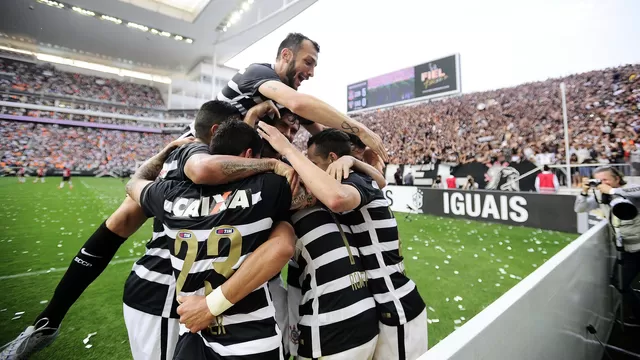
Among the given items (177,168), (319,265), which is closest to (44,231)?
(177,168)

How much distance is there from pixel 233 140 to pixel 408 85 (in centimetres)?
2746

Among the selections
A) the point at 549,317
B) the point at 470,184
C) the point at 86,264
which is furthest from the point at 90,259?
the point at 470,184

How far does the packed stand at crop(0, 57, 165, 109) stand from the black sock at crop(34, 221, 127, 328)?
140 ft

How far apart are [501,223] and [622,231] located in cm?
549

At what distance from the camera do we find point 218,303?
1.19 meters

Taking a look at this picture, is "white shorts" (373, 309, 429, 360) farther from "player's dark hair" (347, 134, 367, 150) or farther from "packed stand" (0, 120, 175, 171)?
"packed stand" (0, 120, 175, 171)

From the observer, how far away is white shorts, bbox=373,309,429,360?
153 centimetres

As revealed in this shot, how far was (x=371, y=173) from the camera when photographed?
6.19 feet

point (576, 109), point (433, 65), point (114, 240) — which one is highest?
point (433, 65)

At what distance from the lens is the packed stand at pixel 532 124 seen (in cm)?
1325

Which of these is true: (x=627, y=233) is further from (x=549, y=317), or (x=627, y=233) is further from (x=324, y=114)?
(x=324, y=114)

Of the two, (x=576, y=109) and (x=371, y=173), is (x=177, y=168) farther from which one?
(x=576, y=109)

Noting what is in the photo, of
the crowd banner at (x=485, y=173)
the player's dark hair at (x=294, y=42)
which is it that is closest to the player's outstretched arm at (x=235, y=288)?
the player's dark hair at (x=294, y=42)

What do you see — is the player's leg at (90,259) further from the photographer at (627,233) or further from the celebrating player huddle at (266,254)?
the photographer at (627,233)
